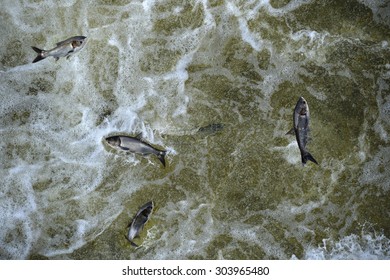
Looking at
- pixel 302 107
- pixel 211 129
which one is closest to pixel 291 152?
pixel 302 107

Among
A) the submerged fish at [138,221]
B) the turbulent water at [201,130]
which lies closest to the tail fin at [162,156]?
the turbulent water at [201,130]

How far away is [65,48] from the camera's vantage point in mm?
5953

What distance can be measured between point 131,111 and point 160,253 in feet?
7.79

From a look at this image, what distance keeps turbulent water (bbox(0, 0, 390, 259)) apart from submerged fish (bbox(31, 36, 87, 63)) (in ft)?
1.00

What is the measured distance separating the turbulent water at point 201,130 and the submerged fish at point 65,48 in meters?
0.30

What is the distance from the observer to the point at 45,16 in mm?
6363

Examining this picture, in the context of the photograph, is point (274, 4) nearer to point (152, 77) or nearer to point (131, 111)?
point (152, 77)

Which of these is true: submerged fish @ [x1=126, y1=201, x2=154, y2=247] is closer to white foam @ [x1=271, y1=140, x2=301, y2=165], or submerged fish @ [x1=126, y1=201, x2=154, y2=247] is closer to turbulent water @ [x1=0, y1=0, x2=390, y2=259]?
turbulent water @ [x1=0, y1=0, x2=390, y2=259]

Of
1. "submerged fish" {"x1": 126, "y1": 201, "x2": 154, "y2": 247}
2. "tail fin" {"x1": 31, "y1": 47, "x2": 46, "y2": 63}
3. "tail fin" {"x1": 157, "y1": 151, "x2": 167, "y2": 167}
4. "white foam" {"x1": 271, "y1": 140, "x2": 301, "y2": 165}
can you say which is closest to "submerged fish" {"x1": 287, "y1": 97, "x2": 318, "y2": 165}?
"white foam" {"x1": 271, "y1": 140, "x2": 301, "y2": 165}

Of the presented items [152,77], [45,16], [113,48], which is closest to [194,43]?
[152,77]

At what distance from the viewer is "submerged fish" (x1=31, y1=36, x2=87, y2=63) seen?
19.5ft

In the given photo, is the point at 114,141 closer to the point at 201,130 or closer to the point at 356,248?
the point at 201,130

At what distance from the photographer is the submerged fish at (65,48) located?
5.94 meters

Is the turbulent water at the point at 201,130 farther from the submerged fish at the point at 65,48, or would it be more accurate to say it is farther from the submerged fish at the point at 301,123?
the submerged fish at the point at 301,123
